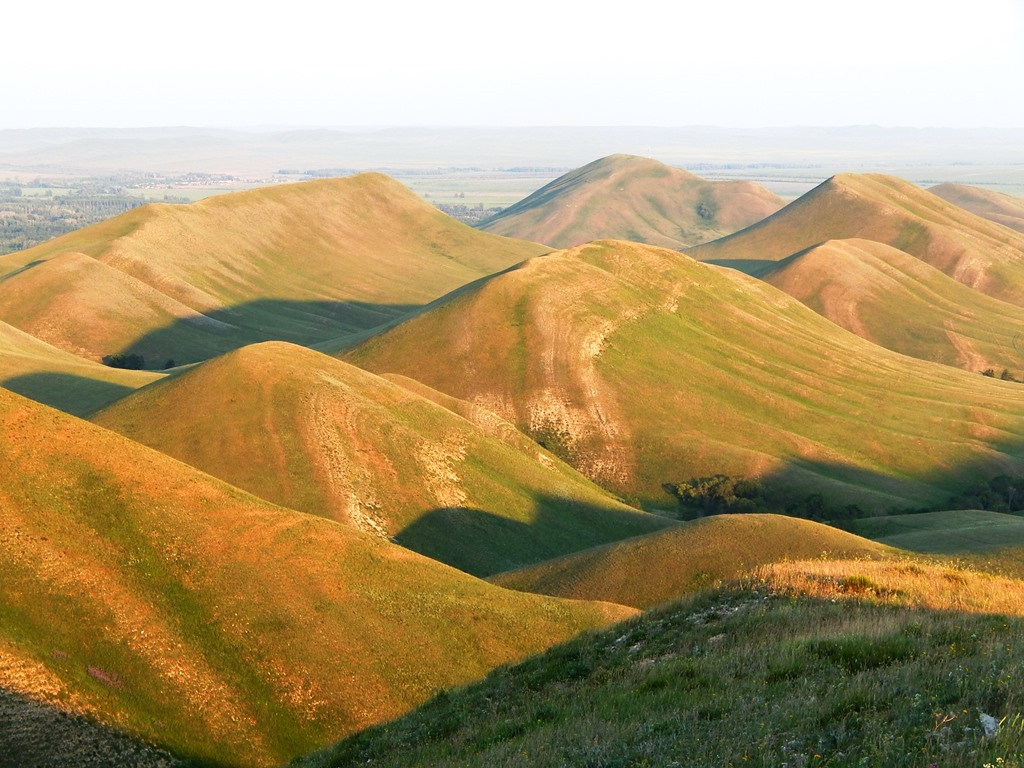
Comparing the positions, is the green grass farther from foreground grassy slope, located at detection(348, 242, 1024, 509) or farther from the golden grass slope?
foreground grassy slope, located at detection(348, 242, 1024, 509)

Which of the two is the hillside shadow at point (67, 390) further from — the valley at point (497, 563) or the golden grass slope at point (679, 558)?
the golden grass slope at point (679, 558)

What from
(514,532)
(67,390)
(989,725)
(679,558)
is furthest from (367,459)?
(989,725)

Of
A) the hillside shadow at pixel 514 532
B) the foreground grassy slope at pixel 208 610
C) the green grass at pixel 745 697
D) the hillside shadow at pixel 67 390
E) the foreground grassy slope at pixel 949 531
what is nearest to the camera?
the green grass at pixel 745 697

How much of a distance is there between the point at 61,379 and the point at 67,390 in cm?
493

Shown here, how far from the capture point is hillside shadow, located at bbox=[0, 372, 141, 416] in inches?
4966

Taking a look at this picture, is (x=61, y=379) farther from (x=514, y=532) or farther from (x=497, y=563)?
(x=497, y=563)

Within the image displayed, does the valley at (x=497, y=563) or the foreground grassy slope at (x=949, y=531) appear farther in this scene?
the foreground grassy slope at (x=949, y=531)

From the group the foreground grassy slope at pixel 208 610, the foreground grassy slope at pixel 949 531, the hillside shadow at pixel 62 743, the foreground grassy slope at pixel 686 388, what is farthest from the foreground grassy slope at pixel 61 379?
the foreground grassy slope at pixel 949 531

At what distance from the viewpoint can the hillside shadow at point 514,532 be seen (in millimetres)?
92812

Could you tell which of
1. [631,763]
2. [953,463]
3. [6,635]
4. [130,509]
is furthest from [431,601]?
[953,463]

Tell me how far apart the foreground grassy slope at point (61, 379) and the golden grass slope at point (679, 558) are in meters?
70.1

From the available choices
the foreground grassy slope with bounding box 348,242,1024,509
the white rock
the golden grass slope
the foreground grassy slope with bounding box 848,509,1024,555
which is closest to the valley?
the white rock

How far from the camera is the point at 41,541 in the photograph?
163 ft

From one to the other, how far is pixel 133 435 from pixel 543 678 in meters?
85.2
